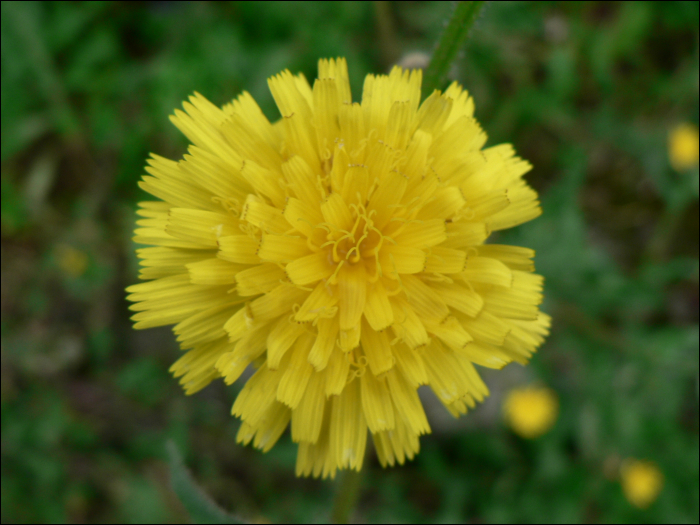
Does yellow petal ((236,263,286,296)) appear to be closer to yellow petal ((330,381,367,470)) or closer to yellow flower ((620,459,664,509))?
yellow petal ((330,381,367,470))

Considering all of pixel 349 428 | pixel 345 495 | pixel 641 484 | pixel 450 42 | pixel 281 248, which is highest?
pixel 450 42

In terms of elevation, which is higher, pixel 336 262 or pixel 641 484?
pixel 336 262

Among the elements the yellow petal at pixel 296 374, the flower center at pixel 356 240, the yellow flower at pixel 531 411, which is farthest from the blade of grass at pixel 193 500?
the yellow flower at pixel 531 411

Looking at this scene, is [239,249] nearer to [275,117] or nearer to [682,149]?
[275,117]

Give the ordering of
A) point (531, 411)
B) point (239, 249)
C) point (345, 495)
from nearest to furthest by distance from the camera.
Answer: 1. point (239, 249)
2. point (345, 495)
3. point (531, 411)

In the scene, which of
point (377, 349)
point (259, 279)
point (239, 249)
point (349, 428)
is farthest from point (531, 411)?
point (239, 249)

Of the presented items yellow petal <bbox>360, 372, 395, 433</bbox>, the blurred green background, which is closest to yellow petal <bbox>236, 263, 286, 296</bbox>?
yellow petal <bbox>360, 372, 395, 433</bbox>
